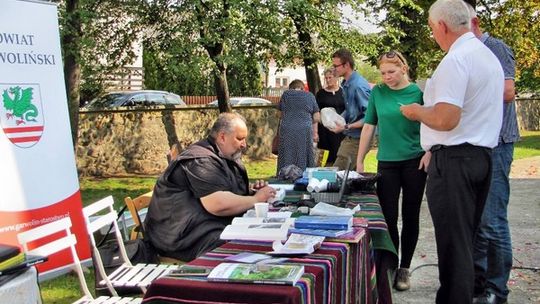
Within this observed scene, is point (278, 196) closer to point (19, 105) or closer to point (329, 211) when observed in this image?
point (329, 211)

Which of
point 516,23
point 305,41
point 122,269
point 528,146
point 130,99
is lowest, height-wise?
point 528,146

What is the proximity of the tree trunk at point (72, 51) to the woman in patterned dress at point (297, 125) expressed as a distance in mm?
2865

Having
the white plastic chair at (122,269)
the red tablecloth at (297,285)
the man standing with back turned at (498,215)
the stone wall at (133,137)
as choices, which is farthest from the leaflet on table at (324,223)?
the stone wall at (133,137)

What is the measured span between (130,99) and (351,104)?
11.0m

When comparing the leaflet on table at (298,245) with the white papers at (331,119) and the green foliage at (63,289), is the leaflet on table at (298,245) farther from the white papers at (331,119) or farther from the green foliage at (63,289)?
the white papers at (331,119)

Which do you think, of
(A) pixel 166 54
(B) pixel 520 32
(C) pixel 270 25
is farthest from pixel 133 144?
(B) pixel 520 32

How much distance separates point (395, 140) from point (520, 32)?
45.6 feet

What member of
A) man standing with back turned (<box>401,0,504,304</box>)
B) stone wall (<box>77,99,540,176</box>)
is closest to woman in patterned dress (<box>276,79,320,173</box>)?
man standing with back turned (<box>401,0,504,304</box>)

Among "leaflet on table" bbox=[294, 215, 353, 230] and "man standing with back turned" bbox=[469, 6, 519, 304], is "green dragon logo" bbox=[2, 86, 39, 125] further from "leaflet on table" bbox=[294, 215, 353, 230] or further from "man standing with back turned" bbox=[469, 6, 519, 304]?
"man standing with back turned" bbox=[469, 6, 519, 304]

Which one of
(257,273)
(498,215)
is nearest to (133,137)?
(498,215)

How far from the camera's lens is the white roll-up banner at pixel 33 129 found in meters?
3.92

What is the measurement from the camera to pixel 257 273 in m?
1.89

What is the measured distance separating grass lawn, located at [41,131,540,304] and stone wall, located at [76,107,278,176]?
0.47m

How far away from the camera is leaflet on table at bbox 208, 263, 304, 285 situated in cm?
182
